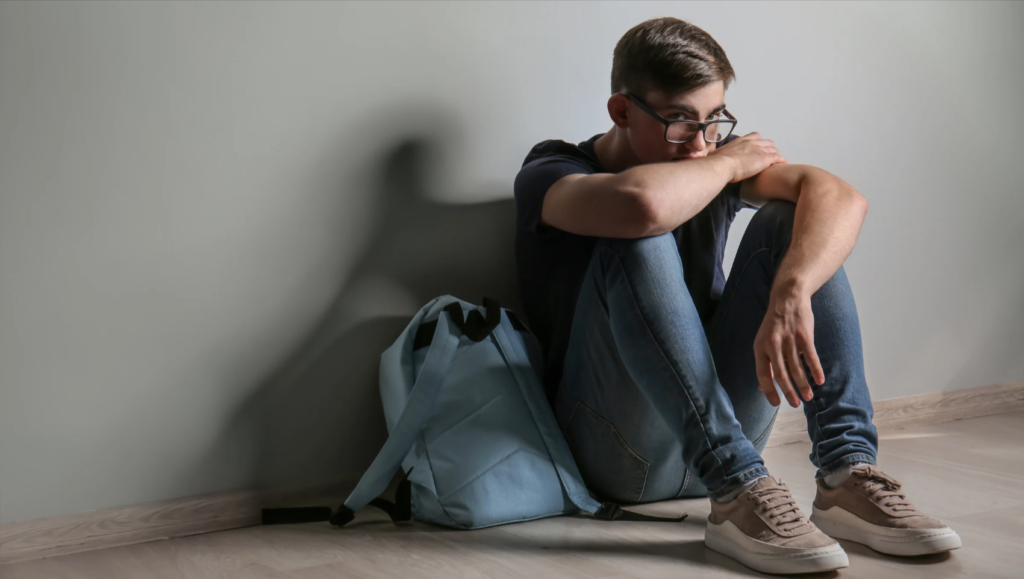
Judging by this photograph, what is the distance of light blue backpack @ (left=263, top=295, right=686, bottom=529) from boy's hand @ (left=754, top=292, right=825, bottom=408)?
11.5 inches

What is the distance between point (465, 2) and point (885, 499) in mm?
1067

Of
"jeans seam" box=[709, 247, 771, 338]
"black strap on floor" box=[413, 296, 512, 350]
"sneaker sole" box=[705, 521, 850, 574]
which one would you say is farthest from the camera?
"black strap on floor" box=[413, 296, 512, 350]

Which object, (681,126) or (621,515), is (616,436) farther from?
(681,126)

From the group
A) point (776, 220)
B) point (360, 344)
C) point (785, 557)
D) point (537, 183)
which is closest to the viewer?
point (785, 557)

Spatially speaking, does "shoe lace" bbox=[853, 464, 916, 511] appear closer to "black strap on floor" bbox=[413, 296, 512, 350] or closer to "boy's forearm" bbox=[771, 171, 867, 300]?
"boy's forearm" bbox=[771, 171, 867, 300]

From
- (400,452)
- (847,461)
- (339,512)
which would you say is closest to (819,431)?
(847,461)

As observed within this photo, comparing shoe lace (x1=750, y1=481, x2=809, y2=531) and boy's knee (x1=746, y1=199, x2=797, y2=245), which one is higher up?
boy's knee (x1=746, y1=199, x2=797, y2=245)

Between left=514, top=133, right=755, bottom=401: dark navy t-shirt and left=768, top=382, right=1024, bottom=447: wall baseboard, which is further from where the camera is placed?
left=768, top=382, right=1024, bottom=447: wall baseboard

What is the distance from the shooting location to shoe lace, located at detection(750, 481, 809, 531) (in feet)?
3.42

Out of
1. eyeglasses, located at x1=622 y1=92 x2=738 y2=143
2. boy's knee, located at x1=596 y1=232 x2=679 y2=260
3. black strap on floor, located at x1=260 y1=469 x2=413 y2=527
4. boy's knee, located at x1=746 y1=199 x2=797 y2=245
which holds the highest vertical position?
eyeglasses, located at x1=622 y1=92 x2=738 y2=143

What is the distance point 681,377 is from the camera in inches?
43.3

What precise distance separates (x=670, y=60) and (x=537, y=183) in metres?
0.28

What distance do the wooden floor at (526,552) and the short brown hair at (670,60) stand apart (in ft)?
2.22

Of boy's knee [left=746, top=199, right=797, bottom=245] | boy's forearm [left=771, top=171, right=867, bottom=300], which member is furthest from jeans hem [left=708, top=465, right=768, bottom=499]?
boy's knee [left=746, top=199, right=797, bottom=245]
